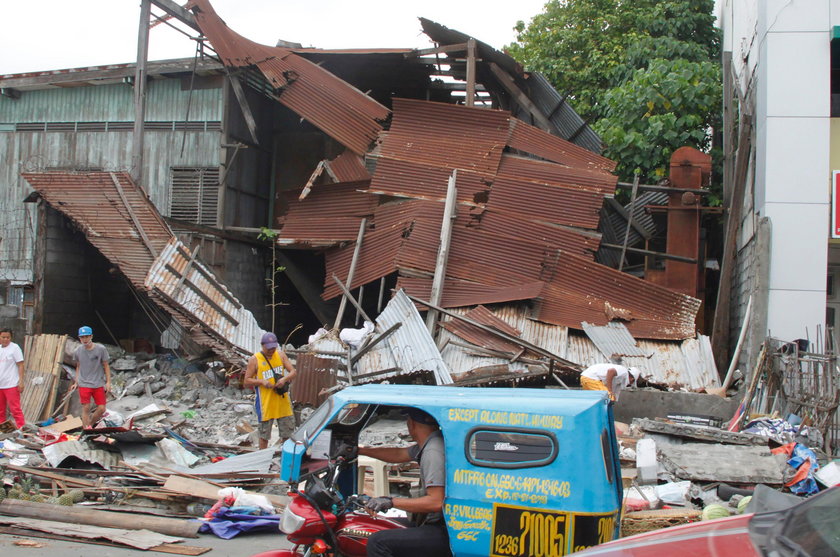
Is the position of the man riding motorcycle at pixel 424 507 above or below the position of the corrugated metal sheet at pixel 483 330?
below

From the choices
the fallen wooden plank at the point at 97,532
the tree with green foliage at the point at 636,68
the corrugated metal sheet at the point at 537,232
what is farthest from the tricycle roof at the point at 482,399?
the tree with green foliage at the point at 636,68

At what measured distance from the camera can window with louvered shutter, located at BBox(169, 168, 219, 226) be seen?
1811 cm

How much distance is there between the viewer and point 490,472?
4238 millimetres

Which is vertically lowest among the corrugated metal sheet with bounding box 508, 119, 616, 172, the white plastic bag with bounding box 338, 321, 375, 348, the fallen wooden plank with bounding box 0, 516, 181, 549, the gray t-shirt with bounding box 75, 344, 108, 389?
the fallen wooden plank with bounding box 0, 516, 181, 549

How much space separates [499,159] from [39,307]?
30.4ft

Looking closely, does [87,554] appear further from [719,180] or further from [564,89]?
[564,89]

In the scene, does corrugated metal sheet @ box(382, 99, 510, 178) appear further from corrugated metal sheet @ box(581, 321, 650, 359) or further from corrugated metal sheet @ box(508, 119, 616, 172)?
corrugated metal sheet @ box(581, 321, 650, 359)

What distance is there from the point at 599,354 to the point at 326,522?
8.92 meters

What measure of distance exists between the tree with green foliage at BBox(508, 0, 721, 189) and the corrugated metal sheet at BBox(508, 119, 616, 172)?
2.75 metres

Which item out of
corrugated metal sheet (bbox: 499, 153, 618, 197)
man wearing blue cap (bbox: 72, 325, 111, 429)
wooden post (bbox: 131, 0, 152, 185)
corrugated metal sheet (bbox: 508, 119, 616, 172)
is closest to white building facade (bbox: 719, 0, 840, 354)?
corrugated metal sheet (bbox: 499, 153, 618, 197)

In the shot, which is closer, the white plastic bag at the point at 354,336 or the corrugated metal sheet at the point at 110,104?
the white plastic bag at the point at 354,336

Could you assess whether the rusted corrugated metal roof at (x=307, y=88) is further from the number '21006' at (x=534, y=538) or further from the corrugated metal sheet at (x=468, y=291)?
the number '21006' at (x=534, y=538)

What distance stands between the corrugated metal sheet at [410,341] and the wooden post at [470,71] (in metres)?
4.93

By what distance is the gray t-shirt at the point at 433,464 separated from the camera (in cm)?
425
